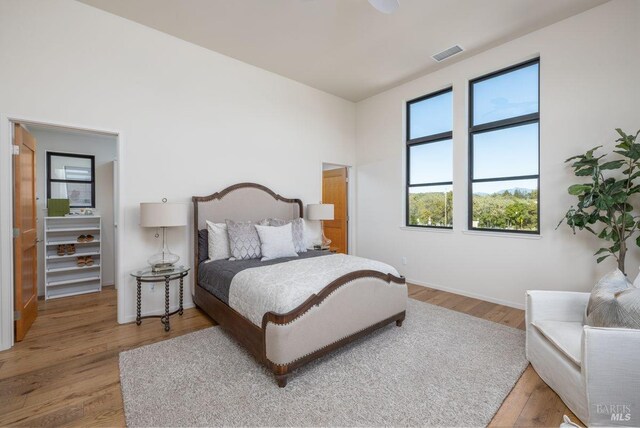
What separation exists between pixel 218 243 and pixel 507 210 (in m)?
3.73

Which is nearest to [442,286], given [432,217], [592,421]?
[432,217]

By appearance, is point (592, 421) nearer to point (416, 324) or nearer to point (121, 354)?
point (416, 324)

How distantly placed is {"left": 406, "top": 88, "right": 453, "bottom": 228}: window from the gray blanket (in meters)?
2.35

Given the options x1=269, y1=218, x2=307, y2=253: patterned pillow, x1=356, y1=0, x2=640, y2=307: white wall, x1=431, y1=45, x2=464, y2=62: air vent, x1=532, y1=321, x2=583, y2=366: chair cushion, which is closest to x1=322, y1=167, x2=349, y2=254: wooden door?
x1=356, y1=0, x2=640, y2=307: white wall

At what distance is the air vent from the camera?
11.8 feet

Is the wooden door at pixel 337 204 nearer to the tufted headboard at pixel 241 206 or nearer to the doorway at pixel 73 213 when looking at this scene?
the tufted headboard at pixel 241 206

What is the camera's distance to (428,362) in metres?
2.22

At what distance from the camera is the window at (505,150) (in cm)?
342

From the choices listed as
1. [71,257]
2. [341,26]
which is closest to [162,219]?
[71,257]

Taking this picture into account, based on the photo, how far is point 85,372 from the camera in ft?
6.88

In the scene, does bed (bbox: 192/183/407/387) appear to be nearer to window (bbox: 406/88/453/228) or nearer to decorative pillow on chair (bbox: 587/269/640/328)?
decorative pillow on chair (bbox: 587/269/640/328)

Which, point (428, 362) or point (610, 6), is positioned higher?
point (610, 6)

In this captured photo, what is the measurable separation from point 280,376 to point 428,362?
120cm

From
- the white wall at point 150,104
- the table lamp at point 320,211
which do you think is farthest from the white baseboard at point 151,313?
the table lamp at point 320,211
